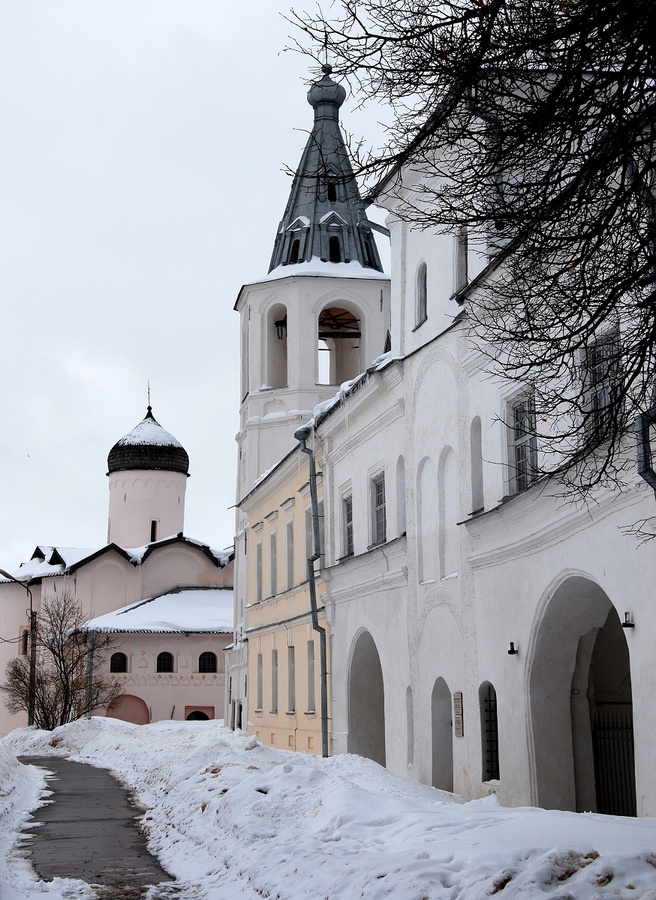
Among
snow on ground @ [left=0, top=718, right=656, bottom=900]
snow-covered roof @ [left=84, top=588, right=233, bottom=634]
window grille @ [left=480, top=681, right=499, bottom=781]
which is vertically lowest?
snow on ground @ [left=0, top=718, right=656, bottom=900]

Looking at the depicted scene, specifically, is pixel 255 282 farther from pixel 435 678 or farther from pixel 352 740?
pixel 435 678

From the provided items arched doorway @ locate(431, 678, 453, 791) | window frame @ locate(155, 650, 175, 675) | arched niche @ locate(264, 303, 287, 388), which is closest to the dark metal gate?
arched doorway @ locate(431, 678, 453, 791)

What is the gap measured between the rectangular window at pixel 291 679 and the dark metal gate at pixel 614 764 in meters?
14.1

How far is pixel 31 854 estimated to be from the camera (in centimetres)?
1249

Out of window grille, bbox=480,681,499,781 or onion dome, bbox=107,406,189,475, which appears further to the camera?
onion dome, bbox=107,406,189,475

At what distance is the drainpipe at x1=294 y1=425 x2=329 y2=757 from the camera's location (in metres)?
24.2

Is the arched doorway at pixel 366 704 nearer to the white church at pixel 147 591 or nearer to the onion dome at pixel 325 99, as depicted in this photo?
the onion dome at pixel 325 99

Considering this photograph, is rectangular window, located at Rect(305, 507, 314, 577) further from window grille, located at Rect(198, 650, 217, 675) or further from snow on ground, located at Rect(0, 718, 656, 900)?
window grille, located at Rect(198, 650, 217, 675)

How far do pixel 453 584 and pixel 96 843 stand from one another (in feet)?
21.3

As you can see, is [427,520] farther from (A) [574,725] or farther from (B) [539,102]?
(B) [539,102]

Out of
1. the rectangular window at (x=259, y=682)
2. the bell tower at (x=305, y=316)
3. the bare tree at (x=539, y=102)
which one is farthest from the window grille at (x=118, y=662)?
the bare tree at (x=539, y=102)

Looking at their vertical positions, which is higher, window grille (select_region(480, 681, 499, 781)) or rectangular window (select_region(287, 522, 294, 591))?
rectangular window (select_region(287, 522, 294, 591))

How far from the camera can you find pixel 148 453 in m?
61.0

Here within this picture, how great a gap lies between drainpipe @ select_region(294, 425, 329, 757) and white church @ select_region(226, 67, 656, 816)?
106 millimetres
